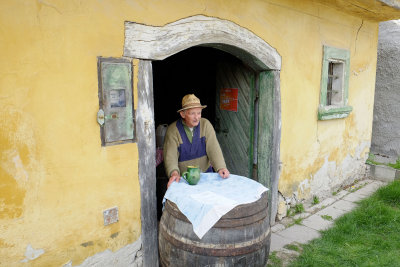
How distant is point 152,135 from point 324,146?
11.2ft

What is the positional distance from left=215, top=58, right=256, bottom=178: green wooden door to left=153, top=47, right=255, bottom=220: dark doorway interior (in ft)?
0.08

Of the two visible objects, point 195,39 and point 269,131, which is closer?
point 195,39

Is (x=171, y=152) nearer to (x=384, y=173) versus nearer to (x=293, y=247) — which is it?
(x=293, y=247)

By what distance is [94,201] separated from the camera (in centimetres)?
263

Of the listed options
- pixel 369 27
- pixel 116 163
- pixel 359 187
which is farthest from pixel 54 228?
pixel 369 27

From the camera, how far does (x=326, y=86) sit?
194 inches

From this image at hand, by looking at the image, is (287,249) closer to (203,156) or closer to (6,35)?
(203,156)

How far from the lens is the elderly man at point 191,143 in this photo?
330 centimetres

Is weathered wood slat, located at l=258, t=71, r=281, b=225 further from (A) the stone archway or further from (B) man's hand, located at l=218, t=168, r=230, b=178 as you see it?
(B) man's hand, located at l=218, t=168, r=230, b=178

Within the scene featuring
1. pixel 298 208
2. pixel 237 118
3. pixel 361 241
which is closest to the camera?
pixel 361 241

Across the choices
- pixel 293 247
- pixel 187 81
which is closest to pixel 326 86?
pixel 187 81

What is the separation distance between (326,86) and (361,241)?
→ 236cm

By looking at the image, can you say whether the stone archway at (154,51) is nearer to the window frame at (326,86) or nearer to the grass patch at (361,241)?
the window frame at (326,86)

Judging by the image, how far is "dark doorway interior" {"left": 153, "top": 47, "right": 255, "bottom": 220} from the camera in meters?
4.46
